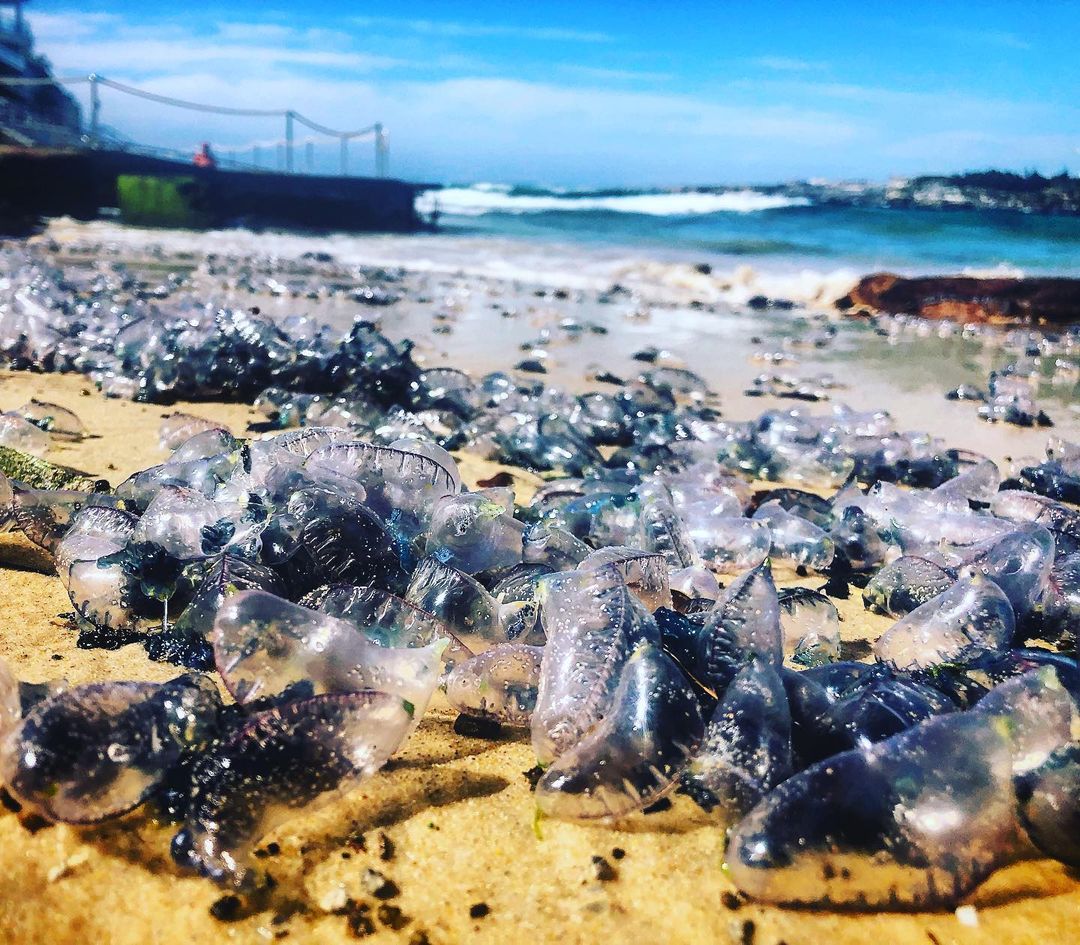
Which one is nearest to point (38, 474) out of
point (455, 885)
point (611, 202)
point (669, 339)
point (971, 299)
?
point (455, 885)

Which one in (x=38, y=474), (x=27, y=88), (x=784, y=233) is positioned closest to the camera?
(x=38, y=474)

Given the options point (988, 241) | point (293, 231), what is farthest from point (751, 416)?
point (988, 241)

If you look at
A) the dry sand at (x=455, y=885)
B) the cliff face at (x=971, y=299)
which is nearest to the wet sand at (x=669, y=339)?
the cliff face at (x=971, y=299)

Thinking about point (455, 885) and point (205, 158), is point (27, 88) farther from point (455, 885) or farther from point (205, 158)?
point (455, 885)

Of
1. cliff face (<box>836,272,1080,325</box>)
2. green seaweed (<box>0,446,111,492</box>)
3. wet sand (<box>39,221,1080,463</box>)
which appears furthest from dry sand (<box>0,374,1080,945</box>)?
cliff face (<box>836,272,1080,325</box>)

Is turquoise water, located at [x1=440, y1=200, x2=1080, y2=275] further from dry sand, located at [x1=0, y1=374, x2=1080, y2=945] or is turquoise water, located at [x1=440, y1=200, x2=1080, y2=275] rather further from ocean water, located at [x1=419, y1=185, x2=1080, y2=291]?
dry sand, located at [x1=0, y1=374, x2=1080, y2=945]

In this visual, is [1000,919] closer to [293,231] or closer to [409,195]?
[293,231]
